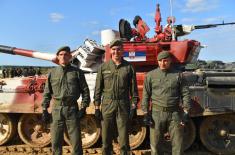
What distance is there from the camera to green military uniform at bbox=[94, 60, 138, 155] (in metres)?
7.14

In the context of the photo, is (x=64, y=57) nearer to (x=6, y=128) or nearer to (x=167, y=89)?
(x=167, y=89)

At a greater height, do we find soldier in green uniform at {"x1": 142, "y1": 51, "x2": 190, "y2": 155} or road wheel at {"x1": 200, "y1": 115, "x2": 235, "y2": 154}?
soldier in green uniform at {"x1": 142, "y1": 51, "x2": 190, "y2": 155}

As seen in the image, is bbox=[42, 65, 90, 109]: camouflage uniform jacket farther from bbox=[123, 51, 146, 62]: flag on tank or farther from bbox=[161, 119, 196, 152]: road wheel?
bbox=[161, 119, 196, 152]: road wheel

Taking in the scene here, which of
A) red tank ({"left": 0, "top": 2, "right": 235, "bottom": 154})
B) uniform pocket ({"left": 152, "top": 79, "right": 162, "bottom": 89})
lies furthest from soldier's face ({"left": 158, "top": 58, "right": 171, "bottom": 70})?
red tank ({"left": 0, "top": 2, "right": 235, "bottom": 154})

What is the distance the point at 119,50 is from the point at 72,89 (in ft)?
3.44

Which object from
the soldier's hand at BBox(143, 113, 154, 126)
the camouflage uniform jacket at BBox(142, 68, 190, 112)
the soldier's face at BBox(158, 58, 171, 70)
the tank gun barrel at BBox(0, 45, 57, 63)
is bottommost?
the soldier's hand at BBox(143, 113, 154, 126)

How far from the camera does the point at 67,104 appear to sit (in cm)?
705

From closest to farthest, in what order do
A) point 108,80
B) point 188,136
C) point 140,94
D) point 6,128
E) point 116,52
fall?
point 116,52
point 108,80
point 140,94
point 188,136
point 6,128

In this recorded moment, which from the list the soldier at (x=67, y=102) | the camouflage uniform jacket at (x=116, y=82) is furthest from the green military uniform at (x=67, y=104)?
the camouflage uniform jacket at (x=116, y=82)

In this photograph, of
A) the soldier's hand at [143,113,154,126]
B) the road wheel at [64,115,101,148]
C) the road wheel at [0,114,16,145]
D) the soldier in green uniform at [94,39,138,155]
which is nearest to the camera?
the soldier's hand at [143,113,154,126]

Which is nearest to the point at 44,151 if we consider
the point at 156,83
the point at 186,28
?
the point at 156,83

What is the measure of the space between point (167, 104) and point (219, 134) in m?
3.57

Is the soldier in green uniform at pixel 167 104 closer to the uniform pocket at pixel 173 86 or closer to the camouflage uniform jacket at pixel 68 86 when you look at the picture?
the uniform pocket at pixel 173 86

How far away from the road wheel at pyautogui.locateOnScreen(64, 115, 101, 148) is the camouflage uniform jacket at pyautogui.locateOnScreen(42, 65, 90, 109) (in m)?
3.07
